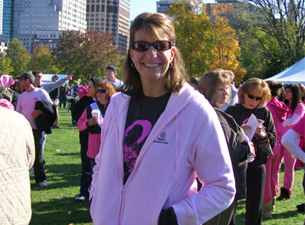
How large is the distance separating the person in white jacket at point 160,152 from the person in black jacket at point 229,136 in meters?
0.59

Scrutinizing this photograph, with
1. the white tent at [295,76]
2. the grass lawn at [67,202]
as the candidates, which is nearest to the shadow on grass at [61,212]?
the grass lawn at [67,202]

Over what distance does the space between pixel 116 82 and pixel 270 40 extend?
130 ft

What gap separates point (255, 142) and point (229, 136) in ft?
4.93

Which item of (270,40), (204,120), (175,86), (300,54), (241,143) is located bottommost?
(241,143)

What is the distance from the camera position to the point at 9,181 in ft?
7.70

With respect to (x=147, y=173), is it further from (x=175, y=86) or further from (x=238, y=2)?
(x=238, y=2)

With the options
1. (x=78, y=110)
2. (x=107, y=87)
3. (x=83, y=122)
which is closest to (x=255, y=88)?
(x=107, y=87)

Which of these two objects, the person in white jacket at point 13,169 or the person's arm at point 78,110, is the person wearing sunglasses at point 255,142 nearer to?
the person in white jacket at point 13,169

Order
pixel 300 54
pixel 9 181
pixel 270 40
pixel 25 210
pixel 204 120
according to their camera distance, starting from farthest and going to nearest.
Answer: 1. pixel 270 40
2. pixel 300 54
3. pixel 25 210
4. pixel 9 181
5. pixel 204 120

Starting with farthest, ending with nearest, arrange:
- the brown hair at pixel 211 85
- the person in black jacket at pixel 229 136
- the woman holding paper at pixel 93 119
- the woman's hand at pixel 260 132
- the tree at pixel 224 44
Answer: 1. the tree at pixel 224 44
2. the woman holding paper at pixel 93 119
3. the woman's hand at pixel 260 132
4. the brown hair at pixel 211 85
5. the person in black jacket at pixel 229 136

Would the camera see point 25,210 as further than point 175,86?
Yes

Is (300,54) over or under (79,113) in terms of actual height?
over

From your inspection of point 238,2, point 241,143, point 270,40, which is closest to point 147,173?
point 241,143

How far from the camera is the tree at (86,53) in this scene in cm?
5306
